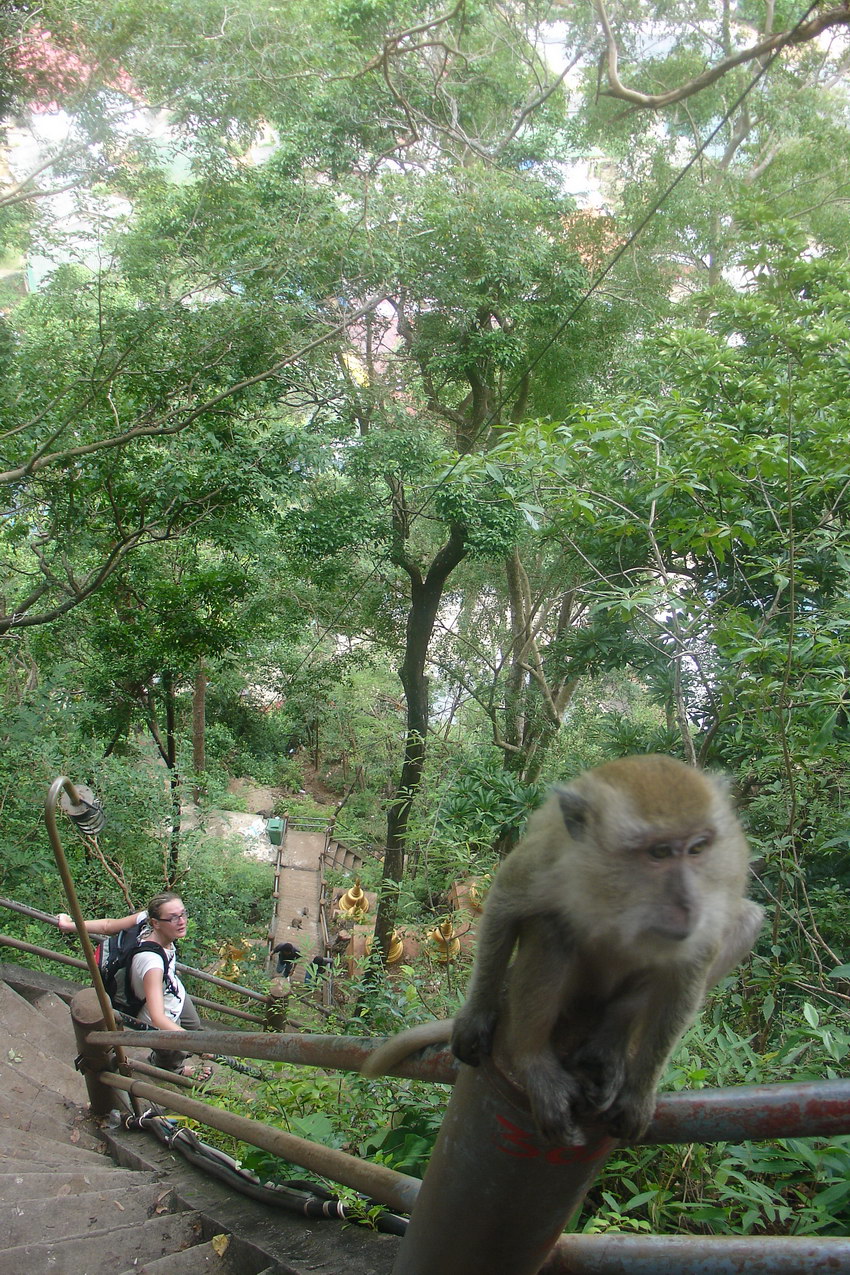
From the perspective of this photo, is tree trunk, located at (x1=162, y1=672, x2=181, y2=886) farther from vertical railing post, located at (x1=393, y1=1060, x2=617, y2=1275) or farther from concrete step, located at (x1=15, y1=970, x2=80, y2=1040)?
vertical railing post, located at (x1=393, y1=1060, x2=617, y2=1275)

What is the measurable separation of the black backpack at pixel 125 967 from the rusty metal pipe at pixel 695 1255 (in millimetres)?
2805

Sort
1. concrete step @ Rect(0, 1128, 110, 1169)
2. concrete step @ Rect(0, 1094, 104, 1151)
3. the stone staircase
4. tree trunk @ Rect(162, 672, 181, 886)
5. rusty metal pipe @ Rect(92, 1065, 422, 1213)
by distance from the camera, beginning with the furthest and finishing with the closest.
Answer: tree trunk @ Rect(162, 672, 181, 886) → concrete step @ Rect(0, 1094, 104, 1151) → concrete step @ Rect(0, 1128, 110, 1169) → the stone staircase → rusty metal pipe @ Rect(92, 1065, 422, 1213)

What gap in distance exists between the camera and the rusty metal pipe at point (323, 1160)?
1.40 m

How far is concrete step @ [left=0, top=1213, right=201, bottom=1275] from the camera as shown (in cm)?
197

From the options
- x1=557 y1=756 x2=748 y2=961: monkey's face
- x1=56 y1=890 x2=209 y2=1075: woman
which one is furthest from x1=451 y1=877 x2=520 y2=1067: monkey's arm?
x1=56 y1=890 x2=209 y2=1075: woman

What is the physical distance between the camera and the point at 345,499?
815 centimetres

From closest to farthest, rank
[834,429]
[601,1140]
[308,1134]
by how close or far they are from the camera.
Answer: [601,1140] < [308,1134] < [834,429]

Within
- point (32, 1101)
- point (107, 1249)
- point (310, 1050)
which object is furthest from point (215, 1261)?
point (32, 1101)

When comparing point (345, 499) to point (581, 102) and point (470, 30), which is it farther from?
point (581, 102)

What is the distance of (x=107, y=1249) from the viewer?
2053mm

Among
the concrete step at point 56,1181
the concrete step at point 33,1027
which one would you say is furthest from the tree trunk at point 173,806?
the concrete step at point 56,1181

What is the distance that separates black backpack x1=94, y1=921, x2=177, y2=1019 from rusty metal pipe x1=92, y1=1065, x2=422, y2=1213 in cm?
131

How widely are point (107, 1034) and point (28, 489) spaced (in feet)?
16.0

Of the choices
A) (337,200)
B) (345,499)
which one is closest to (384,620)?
(345,499)
